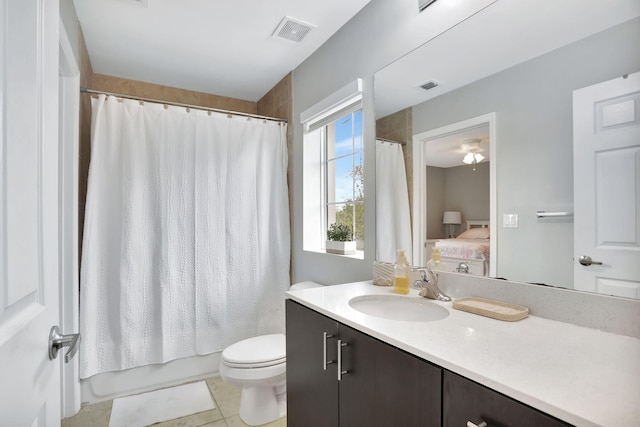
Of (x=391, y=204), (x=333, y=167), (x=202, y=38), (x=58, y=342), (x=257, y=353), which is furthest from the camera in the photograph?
(x=333, y=167)

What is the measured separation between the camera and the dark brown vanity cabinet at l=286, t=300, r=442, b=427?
854mm

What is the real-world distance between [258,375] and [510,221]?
1431mm

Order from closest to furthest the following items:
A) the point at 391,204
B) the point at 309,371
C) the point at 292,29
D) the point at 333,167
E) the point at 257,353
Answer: the point at 309,371 → the point at 391,204 → the point at 257,353 → the point at 292,29 → the point at 333,167

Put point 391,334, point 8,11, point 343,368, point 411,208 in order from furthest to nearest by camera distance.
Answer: point 411,208
point 343,368
point 391,334
point 8,11

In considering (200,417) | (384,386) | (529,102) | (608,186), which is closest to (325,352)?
(384,386)

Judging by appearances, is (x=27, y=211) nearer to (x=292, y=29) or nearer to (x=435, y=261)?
(x=435, y=261)

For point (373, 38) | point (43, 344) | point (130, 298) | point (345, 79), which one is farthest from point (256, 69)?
point (43, 344)

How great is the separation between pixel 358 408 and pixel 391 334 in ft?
0.98

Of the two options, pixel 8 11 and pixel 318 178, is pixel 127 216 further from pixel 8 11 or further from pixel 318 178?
pixel 8 11

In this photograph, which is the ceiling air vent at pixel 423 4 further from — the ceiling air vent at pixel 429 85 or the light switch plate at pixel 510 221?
the light switch plate at pixel 510 221

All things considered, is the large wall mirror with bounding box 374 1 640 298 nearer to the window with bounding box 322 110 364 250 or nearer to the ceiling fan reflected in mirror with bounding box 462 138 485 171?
the ceiling fan reflected in mirror with bounding box 462 138 485 171

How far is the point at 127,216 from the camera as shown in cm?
220

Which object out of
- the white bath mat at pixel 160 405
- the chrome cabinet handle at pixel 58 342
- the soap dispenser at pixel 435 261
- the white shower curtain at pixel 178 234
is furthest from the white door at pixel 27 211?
the white shower curtain at pixel 178 234

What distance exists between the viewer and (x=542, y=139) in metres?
1.11
